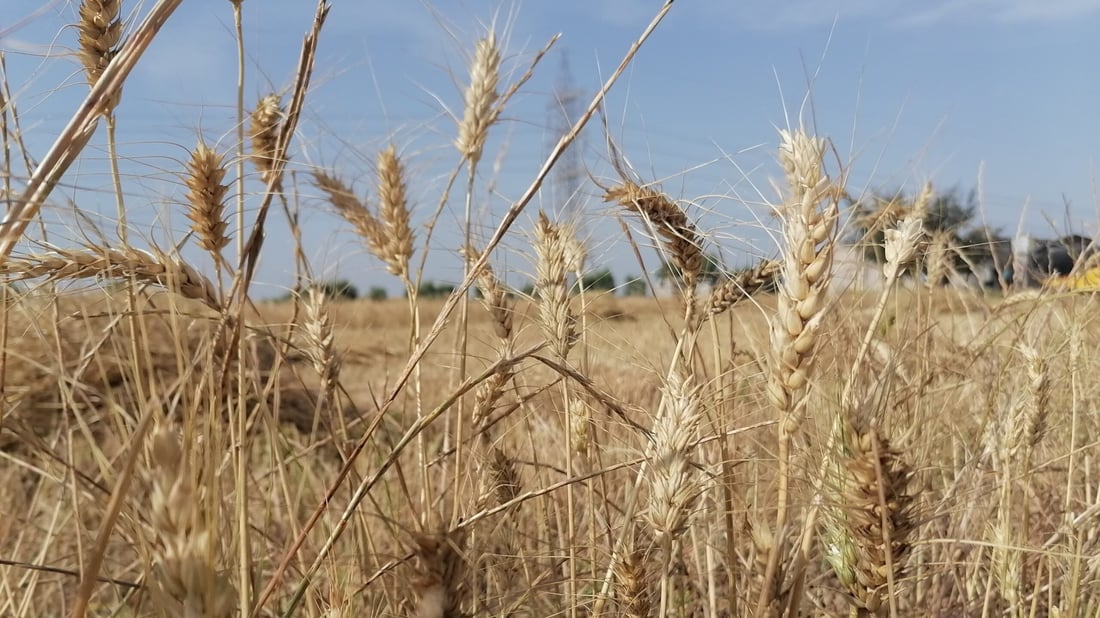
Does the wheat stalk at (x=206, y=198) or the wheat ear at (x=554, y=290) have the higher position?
the wheat stalk at (x=206, y=198)

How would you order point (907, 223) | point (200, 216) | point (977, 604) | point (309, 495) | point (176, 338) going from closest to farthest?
point (176, 338) → point (200, 216) → point (907, 223) → point (977, 604) → point (309, 495)

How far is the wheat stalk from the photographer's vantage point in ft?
3.94

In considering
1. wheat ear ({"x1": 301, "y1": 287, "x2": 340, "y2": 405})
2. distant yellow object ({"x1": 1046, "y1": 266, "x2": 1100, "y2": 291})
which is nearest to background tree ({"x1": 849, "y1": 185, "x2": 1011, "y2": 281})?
distant yellow object ({"x1": 1046, "y1": 266, "x2": 1100, "y2": 291})

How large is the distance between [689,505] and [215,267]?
0.80m

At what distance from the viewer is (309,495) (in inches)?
134

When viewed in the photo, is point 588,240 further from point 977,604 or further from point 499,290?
point 977,604

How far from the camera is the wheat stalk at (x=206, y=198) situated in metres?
1.20

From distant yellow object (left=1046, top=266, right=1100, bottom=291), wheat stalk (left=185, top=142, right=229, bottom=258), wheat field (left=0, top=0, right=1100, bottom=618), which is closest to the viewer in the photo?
wheat field (left=0, top=0, right=1100, bottom=618)

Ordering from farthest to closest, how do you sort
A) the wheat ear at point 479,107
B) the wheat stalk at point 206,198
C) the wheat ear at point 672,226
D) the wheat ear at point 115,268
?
the wheat ear at point 479,107 → the wheat ear at point 672,226 → the wheat stalk at point 206,198 → the wheat ear at point 115,268

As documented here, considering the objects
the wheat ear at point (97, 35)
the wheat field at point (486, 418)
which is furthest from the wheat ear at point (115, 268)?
the wheat ear at point (97, 35)

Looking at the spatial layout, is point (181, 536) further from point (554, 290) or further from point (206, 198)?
point (554, 290)

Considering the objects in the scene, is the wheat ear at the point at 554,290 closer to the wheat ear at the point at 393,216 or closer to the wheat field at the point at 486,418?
the wheat field at the point at 486,418

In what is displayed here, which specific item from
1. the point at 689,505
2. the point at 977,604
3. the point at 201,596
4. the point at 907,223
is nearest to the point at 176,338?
the point at 201,596

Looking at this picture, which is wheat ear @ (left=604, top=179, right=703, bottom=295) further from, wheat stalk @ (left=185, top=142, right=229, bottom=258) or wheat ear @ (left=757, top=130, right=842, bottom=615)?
Result: wheat stalk @ (left=185, top=142, right=229, bottom=258)
